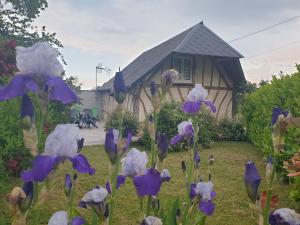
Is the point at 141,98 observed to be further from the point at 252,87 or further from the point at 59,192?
the point at 59,192

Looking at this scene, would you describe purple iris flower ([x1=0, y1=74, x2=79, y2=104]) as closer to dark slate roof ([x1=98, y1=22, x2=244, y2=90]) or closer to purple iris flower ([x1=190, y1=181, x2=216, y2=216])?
purple iris flower ([x1=190, y1=181, x2=216, y2=216])

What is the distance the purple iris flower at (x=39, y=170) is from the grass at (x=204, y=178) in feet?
4.93

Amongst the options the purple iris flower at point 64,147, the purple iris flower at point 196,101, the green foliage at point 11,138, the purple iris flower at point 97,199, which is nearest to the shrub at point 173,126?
the green foliage at point 11,138

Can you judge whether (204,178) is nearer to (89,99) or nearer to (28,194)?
(28,194)

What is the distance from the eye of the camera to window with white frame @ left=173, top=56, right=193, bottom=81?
15977 mm

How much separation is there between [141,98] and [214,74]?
4.10 m

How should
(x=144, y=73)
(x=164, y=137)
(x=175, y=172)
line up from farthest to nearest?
(x=144, y=73) < (x=175, y=172) < (x=164, y=137)

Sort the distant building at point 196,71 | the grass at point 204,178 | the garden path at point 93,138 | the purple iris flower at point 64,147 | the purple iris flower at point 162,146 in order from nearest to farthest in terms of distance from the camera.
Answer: the purple iris flower at point 64,147
the purple iris flower at point 162,146
the grass at point 204,178
the garden path at point 93,138
the distant building at point 196,71

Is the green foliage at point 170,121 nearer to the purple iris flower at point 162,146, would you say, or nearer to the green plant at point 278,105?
the green plant at point 278,105

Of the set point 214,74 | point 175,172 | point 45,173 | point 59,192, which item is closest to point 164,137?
point 45,173

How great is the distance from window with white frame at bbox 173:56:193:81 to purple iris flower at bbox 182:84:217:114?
13893mm

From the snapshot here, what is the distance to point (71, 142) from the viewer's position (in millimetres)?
1090

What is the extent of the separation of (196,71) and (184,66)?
0.67 metres

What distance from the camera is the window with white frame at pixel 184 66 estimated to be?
16.0 metres
